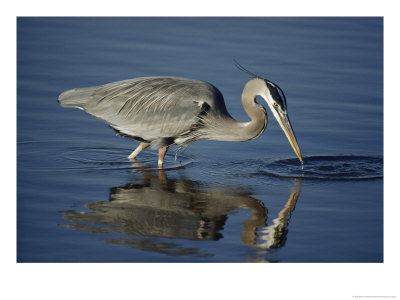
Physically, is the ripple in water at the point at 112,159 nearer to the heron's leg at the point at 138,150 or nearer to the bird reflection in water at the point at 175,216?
the heron's leg at the point at 138,150

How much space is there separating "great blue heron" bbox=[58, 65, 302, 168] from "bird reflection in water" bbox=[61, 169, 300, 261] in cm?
81

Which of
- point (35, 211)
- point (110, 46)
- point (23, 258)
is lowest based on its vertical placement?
point (23, 258)

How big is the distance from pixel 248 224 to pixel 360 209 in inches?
53.8

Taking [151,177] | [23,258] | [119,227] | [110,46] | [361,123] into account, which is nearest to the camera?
[23,258]

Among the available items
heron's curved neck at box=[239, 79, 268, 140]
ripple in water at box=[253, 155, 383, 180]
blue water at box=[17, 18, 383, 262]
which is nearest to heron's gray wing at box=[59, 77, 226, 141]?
heron's curved neck at box=[239, 79, 268, 140]

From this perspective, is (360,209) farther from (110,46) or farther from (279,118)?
(110,46)

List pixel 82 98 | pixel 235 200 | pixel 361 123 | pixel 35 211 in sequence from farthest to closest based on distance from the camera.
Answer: pixel 361 123 → pixel 82 98 → pixel 235 200 → pixel 35 211

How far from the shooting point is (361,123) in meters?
9.98

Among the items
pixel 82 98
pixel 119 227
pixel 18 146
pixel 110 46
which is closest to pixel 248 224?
pixel 119 227

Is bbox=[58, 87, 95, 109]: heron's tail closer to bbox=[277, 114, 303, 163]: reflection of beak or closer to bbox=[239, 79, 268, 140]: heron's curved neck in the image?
bbox=[239, 79, 268, 140]: heron's curved neck

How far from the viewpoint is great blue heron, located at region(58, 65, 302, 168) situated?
26.7 feet

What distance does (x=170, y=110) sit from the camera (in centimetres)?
819

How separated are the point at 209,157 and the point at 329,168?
1.59 m

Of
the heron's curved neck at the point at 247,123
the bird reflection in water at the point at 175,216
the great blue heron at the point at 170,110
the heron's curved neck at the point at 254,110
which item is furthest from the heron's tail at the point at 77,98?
the heron's curved neck at the point at 254,110
